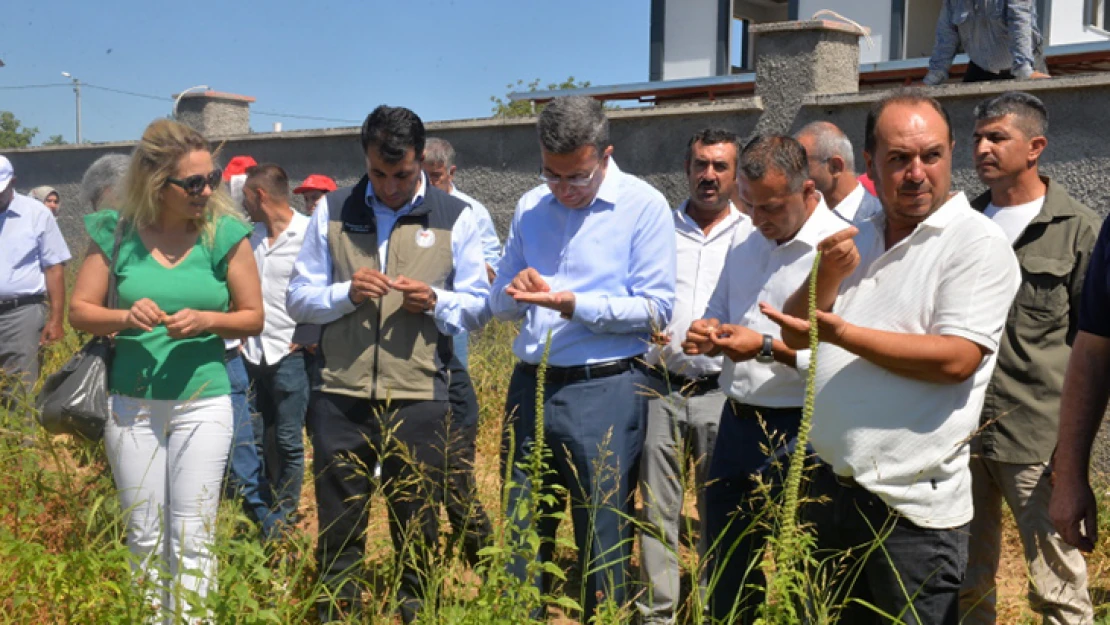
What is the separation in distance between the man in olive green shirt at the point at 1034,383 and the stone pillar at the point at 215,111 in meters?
10.8

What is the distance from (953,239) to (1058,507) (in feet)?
2.22

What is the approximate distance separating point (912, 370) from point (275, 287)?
4012 millimetres

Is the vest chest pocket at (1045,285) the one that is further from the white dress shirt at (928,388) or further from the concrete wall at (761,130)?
the concrete wall at (761,130)

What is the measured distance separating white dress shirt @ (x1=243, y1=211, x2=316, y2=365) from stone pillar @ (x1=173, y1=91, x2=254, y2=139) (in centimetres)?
765

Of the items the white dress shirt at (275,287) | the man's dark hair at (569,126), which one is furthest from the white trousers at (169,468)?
the white dress shirt at (275,287)

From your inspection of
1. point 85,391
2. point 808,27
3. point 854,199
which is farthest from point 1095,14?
point 85,391

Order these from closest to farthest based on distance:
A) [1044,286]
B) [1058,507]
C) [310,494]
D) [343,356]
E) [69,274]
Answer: [1058,507] → [1044,286] → [343,356] → [310,494] → [69,274]

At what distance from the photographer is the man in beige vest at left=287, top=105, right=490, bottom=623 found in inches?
162

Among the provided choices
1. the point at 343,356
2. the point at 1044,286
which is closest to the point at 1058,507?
the point at 1044,286

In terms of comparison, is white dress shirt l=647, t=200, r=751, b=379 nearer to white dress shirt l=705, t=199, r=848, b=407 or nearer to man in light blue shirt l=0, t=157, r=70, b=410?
white dress shirt l=705, t=199, r=848, b=407

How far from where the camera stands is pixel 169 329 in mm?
3826

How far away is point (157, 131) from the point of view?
401 centimetres

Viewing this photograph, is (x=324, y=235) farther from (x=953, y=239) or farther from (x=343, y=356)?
(x=953, y=239)

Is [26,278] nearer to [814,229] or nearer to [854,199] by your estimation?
[854,199]
